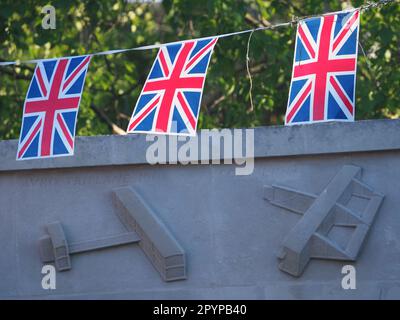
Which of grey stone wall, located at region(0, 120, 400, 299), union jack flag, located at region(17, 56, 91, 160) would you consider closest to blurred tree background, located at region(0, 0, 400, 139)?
union jack flag, located at region(17, 56, 91, 160)

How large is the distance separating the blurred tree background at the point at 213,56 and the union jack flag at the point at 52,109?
4.52m

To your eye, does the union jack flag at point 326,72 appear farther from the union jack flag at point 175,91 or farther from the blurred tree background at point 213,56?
the blurred tree background at point 213,56

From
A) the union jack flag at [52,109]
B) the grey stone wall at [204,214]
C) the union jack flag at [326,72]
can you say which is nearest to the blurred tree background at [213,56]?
the union jack flag at [52,109]

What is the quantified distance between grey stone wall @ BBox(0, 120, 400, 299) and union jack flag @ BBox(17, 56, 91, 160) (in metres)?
0.47

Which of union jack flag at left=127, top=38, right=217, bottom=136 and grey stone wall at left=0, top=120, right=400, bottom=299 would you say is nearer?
union jack flag at left=127, top=38, right=217, bottom=136

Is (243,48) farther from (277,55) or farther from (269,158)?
(269,158)

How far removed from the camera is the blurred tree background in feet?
44.6

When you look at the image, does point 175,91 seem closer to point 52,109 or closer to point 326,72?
point 52,109

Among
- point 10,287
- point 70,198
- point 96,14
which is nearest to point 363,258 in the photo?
point 70,198

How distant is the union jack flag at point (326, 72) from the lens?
8367 millimetres

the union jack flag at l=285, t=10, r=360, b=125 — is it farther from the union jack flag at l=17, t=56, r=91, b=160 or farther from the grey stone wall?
the union jack flag at l=17, t=56, r=91, b=160

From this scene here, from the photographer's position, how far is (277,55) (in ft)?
45.4

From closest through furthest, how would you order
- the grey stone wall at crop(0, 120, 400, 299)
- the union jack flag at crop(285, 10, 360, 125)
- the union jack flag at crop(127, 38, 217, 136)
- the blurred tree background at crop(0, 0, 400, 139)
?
the union jack flag at crop(285, 10, 360, 125) < the union jack flag at crop(127, 38, 217, 136) < the grey stone wall at crop(0, 120, 400, 299) < the blurred tree background at crop(0, 0, 400, 139)

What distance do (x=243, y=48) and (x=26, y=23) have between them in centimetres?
347
